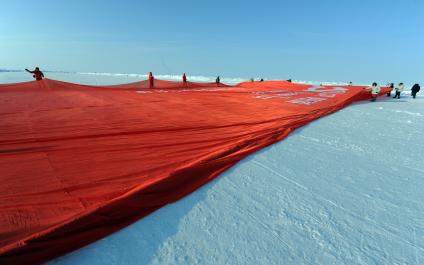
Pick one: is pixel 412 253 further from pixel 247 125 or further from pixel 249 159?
pixel 247 125

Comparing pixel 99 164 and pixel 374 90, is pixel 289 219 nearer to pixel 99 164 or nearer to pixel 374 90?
pixel 99 164

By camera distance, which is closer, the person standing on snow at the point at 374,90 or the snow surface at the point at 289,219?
the snow surface at the point at 289,219

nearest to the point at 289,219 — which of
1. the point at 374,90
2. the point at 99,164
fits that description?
the point at 99,164

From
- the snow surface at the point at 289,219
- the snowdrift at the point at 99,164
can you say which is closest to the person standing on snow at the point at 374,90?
the snowdrift at the point at 99,164

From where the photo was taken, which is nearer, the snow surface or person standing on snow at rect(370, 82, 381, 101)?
the snow surface

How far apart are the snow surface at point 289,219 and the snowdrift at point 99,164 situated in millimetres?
118

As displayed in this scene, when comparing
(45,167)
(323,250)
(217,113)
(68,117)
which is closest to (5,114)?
(68,117)

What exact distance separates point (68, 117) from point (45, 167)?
2363 millimetres

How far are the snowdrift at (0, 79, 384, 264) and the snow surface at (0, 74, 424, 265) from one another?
0.12 m

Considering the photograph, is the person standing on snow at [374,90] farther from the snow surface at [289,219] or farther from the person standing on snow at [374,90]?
the snow surface at [289,219]

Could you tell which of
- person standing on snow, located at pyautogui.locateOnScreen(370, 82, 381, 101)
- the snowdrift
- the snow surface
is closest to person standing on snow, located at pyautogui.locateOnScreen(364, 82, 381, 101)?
person standing on snow, located at pyautogui.locateOnScreen(370, 82, 381, 101)

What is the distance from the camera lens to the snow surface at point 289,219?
1447 mm

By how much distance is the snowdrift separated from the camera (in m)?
1.43

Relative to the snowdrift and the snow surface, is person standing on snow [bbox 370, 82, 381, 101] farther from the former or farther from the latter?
the snow surface
